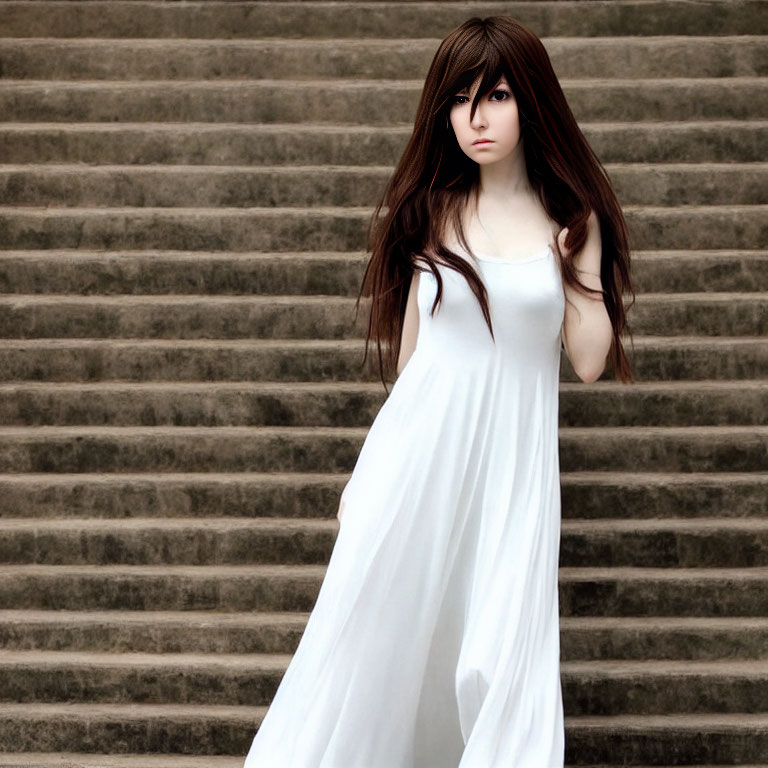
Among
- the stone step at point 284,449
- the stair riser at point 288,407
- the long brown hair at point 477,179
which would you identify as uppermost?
the long brown hair at point 477,179

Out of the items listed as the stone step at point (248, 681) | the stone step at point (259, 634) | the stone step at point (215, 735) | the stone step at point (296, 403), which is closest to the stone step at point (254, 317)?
the stone step at point (296, 403)

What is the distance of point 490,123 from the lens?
Result: 10.2 ft

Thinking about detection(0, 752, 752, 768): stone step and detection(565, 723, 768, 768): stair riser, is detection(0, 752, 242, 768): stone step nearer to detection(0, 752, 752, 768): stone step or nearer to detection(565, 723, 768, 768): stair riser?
detection(0, 752, 752, 768): stone step

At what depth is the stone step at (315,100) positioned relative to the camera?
5.79 meters

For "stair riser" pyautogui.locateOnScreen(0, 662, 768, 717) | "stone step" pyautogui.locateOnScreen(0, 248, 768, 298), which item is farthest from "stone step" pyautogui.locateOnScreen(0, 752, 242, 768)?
"stone step" pyautogui.locateOnScreen(0, 248, 768, 298)

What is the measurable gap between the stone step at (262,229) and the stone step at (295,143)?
1.14 ft

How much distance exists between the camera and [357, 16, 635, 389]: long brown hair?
3.08 metres

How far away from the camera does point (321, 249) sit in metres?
5.36

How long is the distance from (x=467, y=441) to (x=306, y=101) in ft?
→ 10.3

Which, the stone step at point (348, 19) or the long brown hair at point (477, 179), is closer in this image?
the long brown hair at point (477, 179)

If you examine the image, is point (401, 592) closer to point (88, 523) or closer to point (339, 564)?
point (339, 564)

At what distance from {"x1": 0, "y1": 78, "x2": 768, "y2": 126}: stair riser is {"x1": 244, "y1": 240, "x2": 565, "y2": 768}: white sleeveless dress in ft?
9.52

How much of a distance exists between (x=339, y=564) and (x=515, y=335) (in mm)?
705

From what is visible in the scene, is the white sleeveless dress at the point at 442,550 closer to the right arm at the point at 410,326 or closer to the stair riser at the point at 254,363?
the right arm at the point at 410,326
